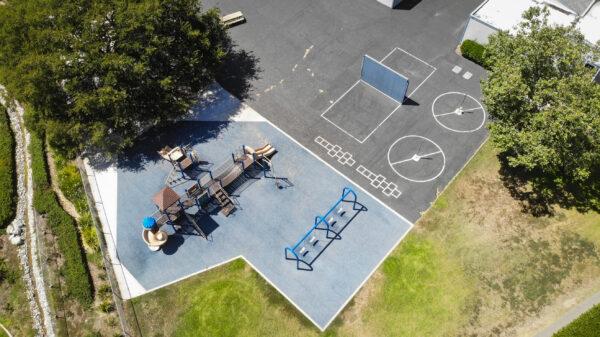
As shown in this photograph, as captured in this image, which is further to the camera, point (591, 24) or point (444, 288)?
point (591, 24)

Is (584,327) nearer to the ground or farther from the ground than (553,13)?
nearer to the ground

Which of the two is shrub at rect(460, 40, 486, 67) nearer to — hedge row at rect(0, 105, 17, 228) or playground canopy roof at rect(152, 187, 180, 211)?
playground canopy roof at rect(152, 187, 180, 211)

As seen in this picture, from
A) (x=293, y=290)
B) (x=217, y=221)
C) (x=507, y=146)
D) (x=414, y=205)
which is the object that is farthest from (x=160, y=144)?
(x=507, y=146)

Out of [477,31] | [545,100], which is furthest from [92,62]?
[477,31]

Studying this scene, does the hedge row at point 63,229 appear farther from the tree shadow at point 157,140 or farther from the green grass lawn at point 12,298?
the tree shadow at point 157,140

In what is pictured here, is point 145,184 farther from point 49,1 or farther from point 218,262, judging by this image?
point 49,1

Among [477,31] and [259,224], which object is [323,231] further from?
[477,31]

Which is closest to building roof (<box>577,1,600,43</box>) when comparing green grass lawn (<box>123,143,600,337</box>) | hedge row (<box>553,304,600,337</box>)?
green grass lawn (<box>123,143,600,337</box>)

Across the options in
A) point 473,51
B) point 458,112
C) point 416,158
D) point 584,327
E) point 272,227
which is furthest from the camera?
point 473,51
